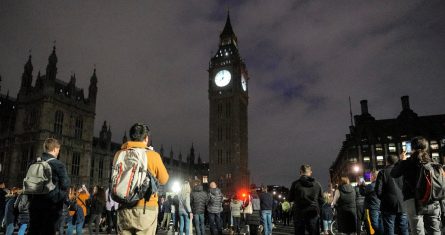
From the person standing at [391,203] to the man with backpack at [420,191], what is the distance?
1.49m

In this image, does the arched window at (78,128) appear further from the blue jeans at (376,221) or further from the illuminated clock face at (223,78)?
the blue jeans at (376,221)

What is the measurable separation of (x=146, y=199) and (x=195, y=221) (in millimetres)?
6824

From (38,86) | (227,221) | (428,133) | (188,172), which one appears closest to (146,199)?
(227,221)

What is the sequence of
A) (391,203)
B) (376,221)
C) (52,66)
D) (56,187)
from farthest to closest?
(52,66), (376,221), (391,203), (56,187)

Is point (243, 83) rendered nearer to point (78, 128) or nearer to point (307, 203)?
point (78, 128)

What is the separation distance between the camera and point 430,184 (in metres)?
4.57

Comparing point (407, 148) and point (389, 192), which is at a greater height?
point (407, 148)

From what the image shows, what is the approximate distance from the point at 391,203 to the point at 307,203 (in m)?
1.60

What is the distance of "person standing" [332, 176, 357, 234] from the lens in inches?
325

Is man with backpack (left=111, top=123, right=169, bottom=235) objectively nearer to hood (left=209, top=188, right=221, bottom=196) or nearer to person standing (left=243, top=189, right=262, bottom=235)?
hood (left=209, top=188, right=221, bottom=196)

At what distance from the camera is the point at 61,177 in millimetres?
5145

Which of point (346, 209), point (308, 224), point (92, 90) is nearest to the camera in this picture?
point (308, 224)

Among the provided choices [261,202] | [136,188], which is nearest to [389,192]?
[136,188]

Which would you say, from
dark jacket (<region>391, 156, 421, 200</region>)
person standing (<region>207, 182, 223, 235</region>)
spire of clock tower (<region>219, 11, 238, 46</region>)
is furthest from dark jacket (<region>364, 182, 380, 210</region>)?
spire of clock tower (<region>219, 11, 238, 46</region>)
